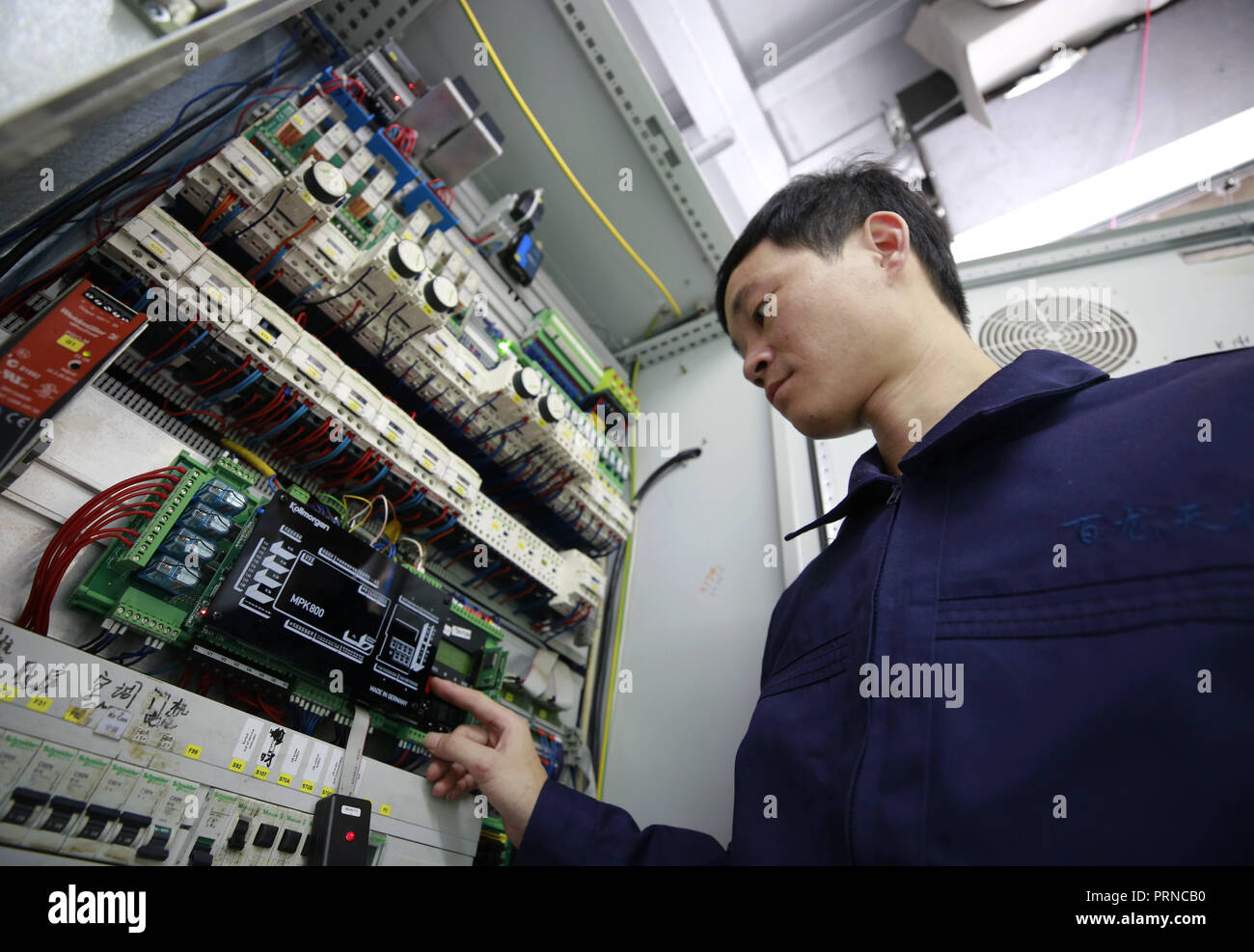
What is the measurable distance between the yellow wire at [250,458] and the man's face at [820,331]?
1107 millimetres

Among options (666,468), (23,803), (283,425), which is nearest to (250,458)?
(283,425)

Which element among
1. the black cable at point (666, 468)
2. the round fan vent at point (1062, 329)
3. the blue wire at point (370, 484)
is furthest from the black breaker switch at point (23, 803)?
the round fan vent at point (1062, 329)

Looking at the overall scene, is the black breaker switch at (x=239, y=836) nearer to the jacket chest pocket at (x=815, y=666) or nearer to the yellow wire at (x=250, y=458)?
the yellow wire at (x=250, y=458)

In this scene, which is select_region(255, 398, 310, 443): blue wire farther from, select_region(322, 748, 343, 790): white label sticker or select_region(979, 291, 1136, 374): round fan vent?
select_region(979, 291, 1136, 374): round fan vent

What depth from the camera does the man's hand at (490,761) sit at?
114 cm

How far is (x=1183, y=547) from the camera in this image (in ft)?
2.16

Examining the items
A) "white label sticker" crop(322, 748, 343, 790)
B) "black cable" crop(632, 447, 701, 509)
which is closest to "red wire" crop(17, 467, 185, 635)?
"white label sticker" crop(322, 748, 343, 790)

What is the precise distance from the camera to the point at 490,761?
1.18 metres

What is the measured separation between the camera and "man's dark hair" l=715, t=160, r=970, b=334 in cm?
133

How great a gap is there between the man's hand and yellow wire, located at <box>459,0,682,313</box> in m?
1.84

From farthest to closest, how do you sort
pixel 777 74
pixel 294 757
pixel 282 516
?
pixel 777 74 → pixel 282 516 → pixel 294 757

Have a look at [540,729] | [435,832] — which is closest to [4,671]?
[435,832]

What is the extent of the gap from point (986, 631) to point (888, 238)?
2.88ft

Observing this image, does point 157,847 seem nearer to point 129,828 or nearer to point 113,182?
point 129,828
